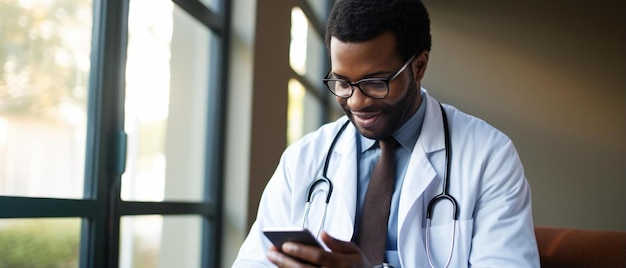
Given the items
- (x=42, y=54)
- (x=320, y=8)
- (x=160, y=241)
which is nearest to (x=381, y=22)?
(x=42, y=54)

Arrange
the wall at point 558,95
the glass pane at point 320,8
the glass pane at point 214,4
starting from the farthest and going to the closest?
the wall at point 558,95
the glass pane at point 320,8
the glass pane at point 214,4

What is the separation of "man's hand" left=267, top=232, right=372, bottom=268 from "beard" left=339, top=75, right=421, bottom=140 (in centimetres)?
35

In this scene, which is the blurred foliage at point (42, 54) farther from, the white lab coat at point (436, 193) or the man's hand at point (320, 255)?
the man's hand at point (320, 255)

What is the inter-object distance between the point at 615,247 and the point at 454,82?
4551mm

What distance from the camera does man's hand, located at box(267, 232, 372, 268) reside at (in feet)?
4.50

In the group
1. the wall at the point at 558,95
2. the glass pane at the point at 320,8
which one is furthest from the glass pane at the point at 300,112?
the wall at the point at 558,95

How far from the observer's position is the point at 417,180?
168cm

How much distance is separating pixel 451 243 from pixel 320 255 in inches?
14.1

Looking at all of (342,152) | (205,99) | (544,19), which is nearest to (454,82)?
(544,19)

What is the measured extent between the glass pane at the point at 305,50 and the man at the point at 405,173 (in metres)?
1.95

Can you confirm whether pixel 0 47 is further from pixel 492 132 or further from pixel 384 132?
pixel 492 132

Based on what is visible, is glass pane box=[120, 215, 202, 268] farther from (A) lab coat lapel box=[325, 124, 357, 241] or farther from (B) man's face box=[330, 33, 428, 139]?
(B) man's face box=[330, 33, 428, 139]

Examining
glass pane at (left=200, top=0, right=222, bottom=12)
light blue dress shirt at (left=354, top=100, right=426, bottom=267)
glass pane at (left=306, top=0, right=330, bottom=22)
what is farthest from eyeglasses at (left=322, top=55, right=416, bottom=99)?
glass pane at (left=306, top=0, right=330, bottom=22)

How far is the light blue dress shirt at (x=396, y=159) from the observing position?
5.53 ft
